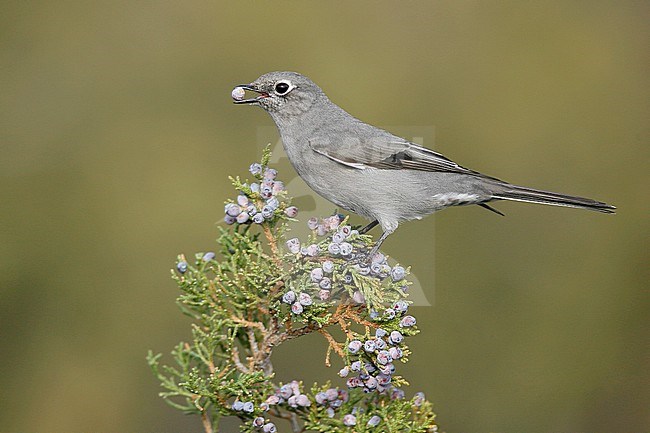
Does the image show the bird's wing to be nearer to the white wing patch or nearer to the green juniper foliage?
the white wing patch

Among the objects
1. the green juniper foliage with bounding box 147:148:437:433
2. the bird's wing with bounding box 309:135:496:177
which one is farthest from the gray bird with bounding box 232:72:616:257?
the green juniper foliage with bounding box 147:148:437:433

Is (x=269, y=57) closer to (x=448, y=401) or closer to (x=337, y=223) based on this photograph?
(x=448, y=401)

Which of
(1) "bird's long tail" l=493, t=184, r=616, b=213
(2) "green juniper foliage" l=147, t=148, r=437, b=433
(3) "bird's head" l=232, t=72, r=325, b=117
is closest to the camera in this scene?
(2) "green juniper foliage" l=147, t=148, r=437, b=433

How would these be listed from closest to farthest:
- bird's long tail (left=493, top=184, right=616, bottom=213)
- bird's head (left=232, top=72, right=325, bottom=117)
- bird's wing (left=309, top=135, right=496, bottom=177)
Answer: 1. bird's long tail (left=493, top=184, right=616, bottom=213)
2. bird's head (left=232, top=72, right=325, bottom=117)
3. bird's wing (left=309, top=135, right=496, bottom=177)

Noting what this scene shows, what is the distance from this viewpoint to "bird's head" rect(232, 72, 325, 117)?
110 inches

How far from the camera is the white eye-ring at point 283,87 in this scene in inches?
111

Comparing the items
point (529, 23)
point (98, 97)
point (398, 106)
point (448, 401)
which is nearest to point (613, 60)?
point (529, 23)

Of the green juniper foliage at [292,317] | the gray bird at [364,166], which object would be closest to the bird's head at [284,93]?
the gray bird at [364,166]

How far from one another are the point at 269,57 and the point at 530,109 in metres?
1.83

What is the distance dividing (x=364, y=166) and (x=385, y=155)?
0.37 feet

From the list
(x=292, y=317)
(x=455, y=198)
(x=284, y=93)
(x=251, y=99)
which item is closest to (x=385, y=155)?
(x=455, y=198)

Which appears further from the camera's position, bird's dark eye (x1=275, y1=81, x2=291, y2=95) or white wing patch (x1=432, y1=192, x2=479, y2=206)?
white wing patch (x1=432, y1=192, x2=479, y2=206)

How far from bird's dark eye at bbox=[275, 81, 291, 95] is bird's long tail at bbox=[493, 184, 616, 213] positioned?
3.04ft

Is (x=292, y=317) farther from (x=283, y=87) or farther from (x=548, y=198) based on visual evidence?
(x=548, y=198)
